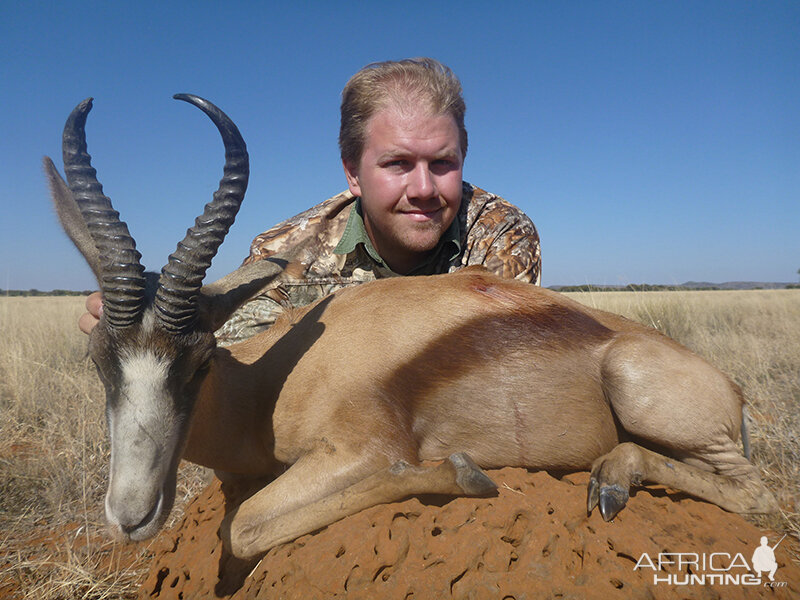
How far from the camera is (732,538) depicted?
2.53 m

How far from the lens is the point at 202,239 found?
309 centimetres

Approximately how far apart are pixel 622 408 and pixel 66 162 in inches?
137

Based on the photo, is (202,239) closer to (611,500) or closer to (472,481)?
(472,481)

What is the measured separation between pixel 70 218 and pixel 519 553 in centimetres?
323

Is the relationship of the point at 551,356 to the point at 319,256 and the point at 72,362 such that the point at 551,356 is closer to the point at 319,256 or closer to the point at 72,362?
the point at 319,256

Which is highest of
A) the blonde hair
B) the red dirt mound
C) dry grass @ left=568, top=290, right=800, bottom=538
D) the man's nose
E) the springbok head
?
the blonde hair

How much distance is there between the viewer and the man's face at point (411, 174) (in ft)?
15.6

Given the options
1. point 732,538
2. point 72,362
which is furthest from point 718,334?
point 72,362

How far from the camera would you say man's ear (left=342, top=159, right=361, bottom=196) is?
18.0 ft

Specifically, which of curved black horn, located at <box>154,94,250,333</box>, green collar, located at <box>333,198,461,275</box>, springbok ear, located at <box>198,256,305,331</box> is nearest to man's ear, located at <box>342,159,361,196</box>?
green collar, located at <box>333,198,461,275</box>

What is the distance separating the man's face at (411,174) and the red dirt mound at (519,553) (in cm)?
266

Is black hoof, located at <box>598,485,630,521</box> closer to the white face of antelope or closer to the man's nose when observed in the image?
the white face of antelope

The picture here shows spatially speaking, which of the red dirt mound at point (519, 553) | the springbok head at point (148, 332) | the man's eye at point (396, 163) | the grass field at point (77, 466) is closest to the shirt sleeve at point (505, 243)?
the man's eye at point (396, 163)

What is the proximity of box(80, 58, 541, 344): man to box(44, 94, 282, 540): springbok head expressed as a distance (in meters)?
1.16
